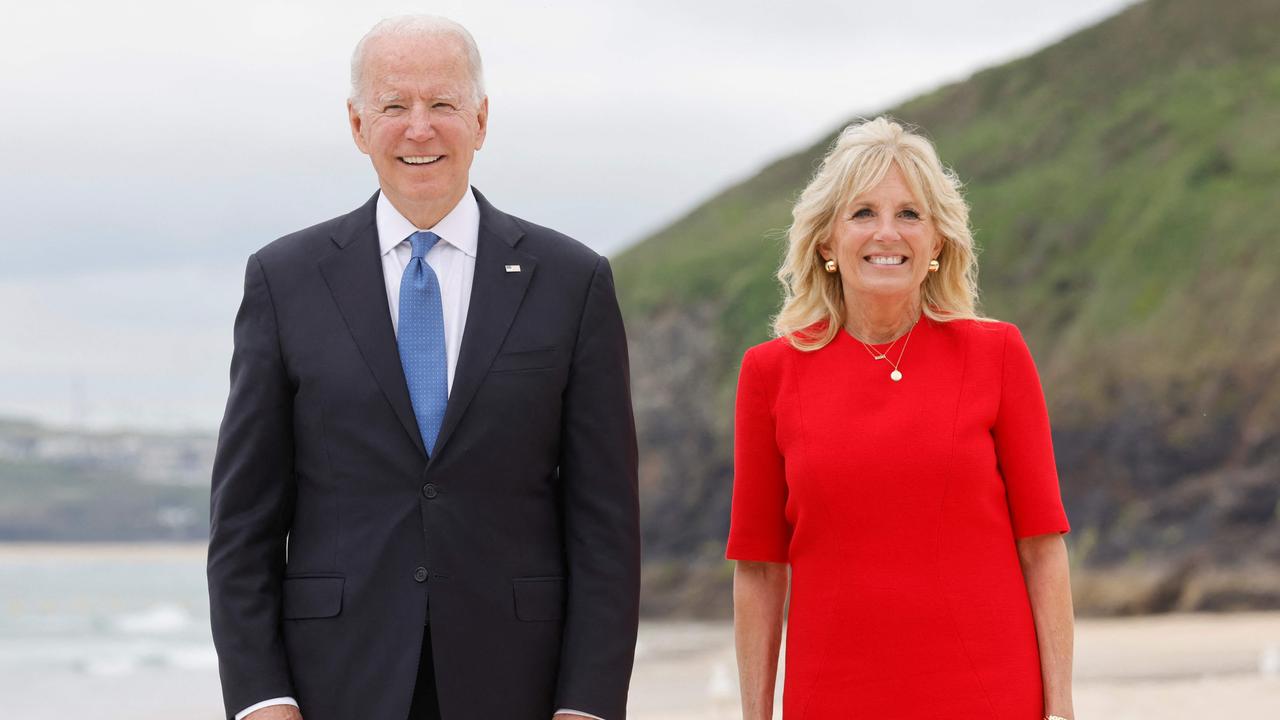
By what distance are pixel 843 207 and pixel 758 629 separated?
3.52 ft

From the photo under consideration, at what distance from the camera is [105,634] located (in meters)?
41.4

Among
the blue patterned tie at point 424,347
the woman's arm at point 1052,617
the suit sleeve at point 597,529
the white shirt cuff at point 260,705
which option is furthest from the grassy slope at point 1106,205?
the white shirt cuff at point 260,705

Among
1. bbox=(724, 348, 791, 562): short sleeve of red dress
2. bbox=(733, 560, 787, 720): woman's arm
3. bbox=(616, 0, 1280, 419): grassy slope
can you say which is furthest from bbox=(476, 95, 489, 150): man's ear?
bbox=(616, 0, 1280, 419): grassy slope

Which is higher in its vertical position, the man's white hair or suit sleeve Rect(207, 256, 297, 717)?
the man's white hair

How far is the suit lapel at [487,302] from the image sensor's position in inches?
132

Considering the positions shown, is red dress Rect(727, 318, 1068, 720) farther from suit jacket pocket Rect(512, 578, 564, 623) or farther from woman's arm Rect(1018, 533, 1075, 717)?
suit jacket pocket Rect(512, 578, 564, 623)

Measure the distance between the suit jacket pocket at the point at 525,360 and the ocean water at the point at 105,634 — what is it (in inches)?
804

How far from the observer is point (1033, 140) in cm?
3891

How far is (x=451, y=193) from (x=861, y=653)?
1.45 meters

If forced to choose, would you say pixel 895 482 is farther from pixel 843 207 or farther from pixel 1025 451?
pixel 843 207

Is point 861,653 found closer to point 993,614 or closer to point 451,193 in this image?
point 993,614

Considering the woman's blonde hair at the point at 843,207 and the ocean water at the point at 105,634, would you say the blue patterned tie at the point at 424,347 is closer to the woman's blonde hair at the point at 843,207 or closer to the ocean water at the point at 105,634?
the woman's blonde hair at the point at 843,207

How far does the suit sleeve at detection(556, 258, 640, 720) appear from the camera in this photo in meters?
3.39

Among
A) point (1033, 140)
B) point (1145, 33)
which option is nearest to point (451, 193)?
point (1033, 140)
